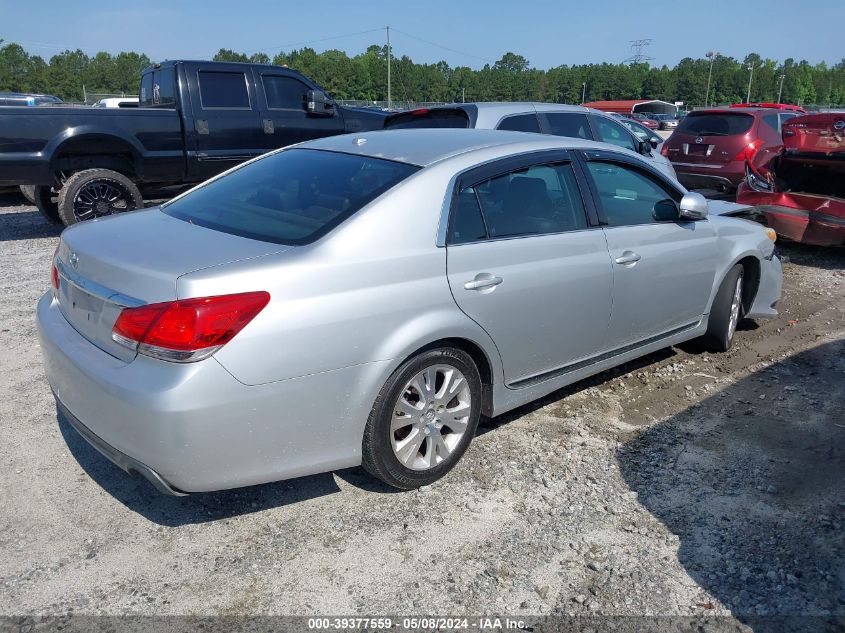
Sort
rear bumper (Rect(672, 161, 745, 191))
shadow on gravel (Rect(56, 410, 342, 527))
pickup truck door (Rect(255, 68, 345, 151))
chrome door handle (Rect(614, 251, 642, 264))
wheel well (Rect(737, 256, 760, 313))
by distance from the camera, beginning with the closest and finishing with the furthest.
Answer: shadow on gravel (Rect(56, 410, 342, 527)) < chrome door handle (Rect(614, 251, 642, 264)) < wheel well (Rect(737, 256, 760, 313)) < pickup truck door (Rect(255, 68, 345, 151)) < rear bumper (Rect(672, 161, 745, 191))

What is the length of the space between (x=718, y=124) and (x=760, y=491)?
9.76 meters

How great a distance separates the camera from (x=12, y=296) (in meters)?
6.38

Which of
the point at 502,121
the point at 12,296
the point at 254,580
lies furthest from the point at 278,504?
the point at 502,121

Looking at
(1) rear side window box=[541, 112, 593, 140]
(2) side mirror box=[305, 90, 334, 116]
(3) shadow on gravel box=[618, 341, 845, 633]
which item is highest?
(2) side mirror box=[305, 90, 334, 116]

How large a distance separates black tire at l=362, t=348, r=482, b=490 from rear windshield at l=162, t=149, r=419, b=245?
707 mm

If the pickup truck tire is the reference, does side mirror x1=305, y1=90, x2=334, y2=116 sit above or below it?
above

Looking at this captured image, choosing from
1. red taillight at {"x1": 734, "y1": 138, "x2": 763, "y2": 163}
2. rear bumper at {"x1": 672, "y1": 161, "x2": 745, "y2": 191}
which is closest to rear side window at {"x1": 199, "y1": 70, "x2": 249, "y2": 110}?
rear bumper at {"x1": 672, "y1": 161, "x2": 745, "y2": 191}

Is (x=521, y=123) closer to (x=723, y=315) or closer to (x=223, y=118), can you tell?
(x=723, y=315)

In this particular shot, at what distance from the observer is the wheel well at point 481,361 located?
3.33 meters

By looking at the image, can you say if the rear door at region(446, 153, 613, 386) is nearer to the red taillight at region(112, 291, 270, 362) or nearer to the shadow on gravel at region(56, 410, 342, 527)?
the red taillight at region(112, 291, 270, 362)

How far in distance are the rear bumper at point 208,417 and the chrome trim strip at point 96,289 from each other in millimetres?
211

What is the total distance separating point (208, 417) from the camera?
8.82 ft

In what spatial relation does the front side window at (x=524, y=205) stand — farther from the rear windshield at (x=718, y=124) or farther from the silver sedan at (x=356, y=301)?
the rear windshield at (x=718, y=124)

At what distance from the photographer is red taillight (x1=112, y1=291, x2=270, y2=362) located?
2.66m
